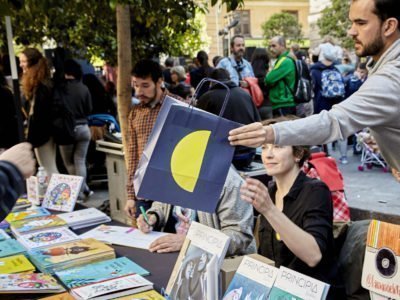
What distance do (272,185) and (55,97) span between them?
3.52 meters

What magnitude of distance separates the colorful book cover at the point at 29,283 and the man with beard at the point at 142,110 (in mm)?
1248

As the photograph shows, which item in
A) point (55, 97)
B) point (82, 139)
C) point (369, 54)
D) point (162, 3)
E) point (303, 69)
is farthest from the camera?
point (303, 69)

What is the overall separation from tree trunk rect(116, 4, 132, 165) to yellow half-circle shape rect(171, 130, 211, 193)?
2550 millimetres

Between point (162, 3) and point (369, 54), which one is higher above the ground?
point (162, 3)

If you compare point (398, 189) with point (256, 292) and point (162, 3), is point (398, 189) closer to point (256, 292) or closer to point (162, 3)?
point (162, 3)

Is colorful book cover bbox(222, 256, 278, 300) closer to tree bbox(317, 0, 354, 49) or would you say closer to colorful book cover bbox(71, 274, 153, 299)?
colorful book cover bbox(71, 274, 153, 299)

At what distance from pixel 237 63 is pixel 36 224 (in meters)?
4.38

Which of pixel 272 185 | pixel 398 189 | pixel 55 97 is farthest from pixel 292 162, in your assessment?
pixel 398 189

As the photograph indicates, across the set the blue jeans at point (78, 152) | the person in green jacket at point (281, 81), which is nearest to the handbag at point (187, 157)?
the blue jeans at point (78, 152)

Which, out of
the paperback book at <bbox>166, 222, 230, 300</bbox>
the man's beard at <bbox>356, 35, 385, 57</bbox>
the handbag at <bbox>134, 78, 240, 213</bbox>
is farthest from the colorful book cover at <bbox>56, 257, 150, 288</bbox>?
the man's beard at <bbox>356, 35, 385, 57</bbox>

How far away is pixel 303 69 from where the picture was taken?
6590 millimetres

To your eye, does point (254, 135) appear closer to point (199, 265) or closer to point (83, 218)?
point (199, 265)

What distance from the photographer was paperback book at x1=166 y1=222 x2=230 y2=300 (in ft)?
5.45

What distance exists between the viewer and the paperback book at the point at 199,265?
5.45 feet
